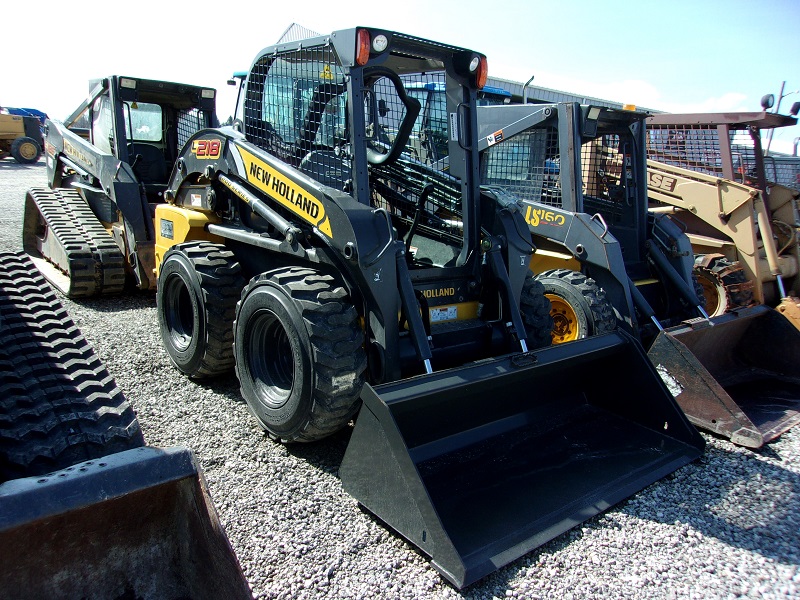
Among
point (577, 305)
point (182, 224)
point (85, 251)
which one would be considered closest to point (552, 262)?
point (577, 305)

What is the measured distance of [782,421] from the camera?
4.30m

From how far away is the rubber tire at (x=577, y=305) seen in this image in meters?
5.13

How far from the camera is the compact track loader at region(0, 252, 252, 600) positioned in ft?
5.03

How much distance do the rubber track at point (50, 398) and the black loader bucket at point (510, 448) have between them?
1190 mm

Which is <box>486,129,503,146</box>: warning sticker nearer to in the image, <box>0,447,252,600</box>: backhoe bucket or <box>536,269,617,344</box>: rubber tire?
<box>536,269,617,344</box>: rubber tire

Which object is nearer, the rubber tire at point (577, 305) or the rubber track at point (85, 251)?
the rubber tire at point (577, 305)

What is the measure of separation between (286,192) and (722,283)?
5.51 meters

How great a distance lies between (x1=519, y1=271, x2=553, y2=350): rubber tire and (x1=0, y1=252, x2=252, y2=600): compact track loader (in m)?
3.00

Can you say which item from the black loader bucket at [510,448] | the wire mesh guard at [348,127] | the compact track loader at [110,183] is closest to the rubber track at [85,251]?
the compact track loader at [110,183]

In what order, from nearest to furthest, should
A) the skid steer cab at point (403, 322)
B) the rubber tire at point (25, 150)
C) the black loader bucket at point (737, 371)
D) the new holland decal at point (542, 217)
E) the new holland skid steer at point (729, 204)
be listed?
1. the skid steer cab at point (403, 322)
2. the black loader bucket at point (737, 371)
3. the new holland decal at point (542, 217)
4. the new holland skid steer at point (729, 204)
5. the rubber tire at point (25, 150)

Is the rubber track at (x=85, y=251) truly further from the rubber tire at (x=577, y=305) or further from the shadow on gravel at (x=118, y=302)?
the rubber tire at (x=577, y=305)

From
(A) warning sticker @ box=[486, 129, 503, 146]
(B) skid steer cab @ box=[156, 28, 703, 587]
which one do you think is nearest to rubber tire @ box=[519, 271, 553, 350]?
(B) skid steer cab @ box=[156, 28, 703, 587]

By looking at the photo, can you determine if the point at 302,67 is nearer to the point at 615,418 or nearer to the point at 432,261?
the point at 432,261

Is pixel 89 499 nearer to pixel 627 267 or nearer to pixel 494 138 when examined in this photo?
pixel 494 138
